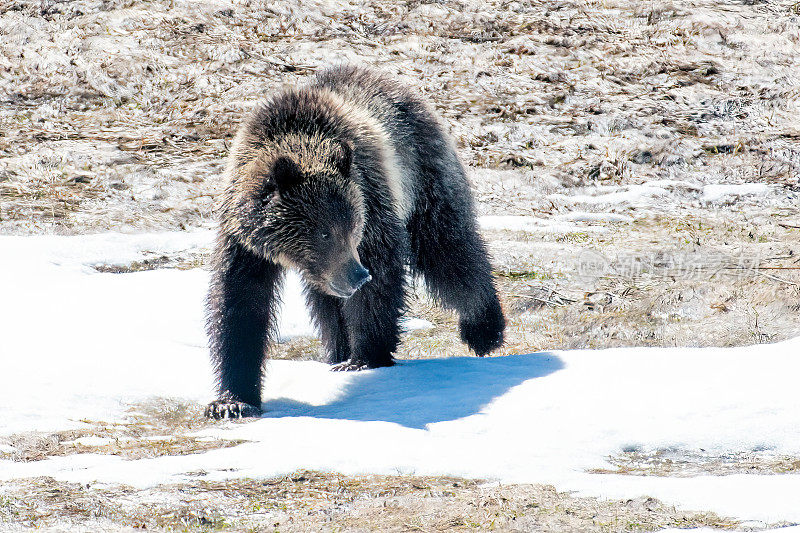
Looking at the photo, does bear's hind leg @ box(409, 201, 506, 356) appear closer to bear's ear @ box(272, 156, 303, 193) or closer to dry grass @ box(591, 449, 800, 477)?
bear's ear @ box(272, 156, 303, 193)

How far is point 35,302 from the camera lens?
21.7ft

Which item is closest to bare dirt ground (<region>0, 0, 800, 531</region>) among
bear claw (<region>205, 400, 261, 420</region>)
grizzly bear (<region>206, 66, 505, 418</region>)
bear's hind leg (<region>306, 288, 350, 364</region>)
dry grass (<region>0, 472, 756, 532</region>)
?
dry grass (<region>0, 472, 756, 532</region>)

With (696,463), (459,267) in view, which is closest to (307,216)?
(459,267)

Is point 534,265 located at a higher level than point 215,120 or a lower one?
lower

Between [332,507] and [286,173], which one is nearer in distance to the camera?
[332,507]

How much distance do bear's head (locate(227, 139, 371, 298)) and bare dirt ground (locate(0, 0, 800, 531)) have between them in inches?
47.5

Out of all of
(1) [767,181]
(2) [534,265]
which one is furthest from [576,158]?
(2) [534,265]

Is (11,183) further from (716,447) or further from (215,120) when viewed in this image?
(716,447)

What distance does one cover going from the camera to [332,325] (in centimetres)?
647

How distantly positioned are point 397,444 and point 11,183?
7.81m

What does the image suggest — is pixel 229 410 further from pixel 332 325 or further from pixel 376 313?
pixel 332 325

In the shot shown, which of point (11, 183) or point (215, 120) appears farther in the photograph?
point (215, 120)

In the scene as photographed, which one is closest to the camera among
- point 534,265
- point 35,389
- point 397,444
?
point 397,444

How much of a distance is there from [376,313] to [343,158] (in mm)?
1144
